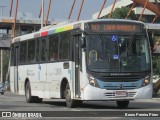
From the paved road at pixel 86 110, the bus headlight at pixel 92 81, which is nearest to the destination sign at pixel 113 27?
the bus headlight at pixel 92 81

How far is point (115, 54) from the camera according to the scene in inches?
776

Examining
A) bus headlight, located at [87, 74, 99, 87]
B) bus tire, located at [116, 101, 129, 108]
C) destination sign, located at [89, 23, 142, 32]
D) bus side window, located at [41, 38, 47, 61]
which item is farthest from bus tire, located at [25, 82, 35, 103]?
destination sign, located at [89, 23, 142, 32]

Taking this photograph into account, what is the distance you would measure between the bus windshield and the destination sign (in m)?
0.24

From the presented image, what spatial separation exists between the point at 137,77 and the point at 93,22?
256 cm

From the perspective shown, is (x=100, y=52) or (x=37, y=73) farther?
(x=37, y=73)

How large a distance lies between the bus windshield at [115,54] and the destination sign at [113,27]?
24 centimetres

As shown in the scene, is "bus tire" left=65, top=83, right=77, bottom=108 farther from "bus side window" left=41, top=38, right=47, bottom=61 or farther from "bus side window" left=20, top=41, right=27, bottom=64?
"bus side window" left=20, top=41, right=27, bottom=64

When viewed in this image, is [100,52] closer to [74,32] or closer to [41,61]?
[74,32]

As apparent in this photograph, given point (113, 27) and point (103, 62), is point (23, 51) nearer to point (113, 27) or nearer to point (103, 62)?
point (113, 27)

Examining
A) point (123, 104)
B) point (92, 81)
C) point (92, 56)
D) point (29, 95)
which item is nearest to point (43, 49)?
point (29, 95)

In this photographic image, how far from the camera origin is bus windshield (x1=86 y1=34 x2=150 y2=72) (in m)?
19.7

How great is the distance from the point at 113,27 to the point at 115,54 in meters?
1.15

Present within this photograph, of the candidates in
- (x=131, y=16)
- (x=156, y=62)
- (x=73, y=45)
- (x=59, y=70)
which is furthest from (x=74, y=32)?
(x=131, y=16)

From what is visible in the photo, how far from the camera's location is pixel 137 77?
786 inches
